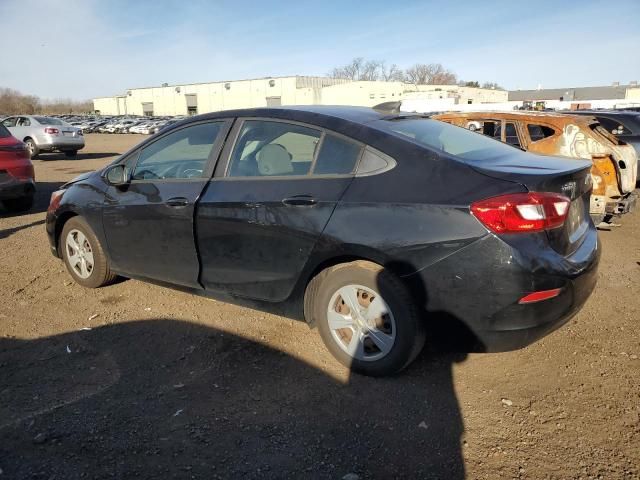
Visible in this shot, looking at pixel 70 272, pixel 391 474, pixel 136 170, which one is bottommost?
pixel 391 474

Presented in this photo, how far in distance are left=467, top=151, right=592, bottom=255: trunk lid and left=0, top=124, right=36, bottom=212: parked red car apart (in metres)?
7.19

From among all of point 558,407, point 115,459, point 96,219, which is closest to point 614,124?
point 558,407

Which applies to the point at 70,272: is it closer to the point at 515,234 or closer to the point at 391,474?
the point at 391,474

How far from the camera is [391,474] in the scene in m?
2.30

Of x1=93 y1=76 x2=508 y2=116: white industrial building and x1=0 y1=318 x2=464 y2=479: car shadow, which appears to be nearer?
x1=0 y1=318 x2=464 y2=479: car shadow

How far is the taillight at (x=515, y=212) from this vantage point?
102 inches

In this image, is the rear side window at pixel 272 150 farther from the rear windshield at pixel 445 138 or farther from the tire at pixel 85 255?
the tire at pixel 85 255

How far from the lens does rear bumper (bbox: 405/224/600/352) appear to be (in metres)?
2.60

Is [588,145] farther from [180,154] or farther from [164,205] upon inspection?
[164,205]

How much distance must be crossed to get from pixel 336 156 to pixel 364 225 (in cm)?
53

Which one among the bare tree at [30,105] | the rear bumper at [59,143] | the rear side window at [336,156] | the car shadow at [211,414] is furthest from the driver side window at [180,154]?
the bare tree at [30,105]

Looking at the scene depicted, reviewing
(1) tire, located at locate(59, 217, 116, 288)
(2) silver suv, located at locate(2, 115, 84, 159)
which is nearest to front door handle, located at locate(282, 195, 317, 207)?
(1) tire, located at locate(59, 217, 116, 288)

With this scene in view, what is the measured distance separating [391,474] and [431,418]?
0.51 metres

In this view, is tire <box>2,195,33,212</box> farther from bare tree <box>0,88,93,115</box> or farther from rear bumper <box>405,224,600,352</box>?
bare tree <box>0,88,93,115</box>
